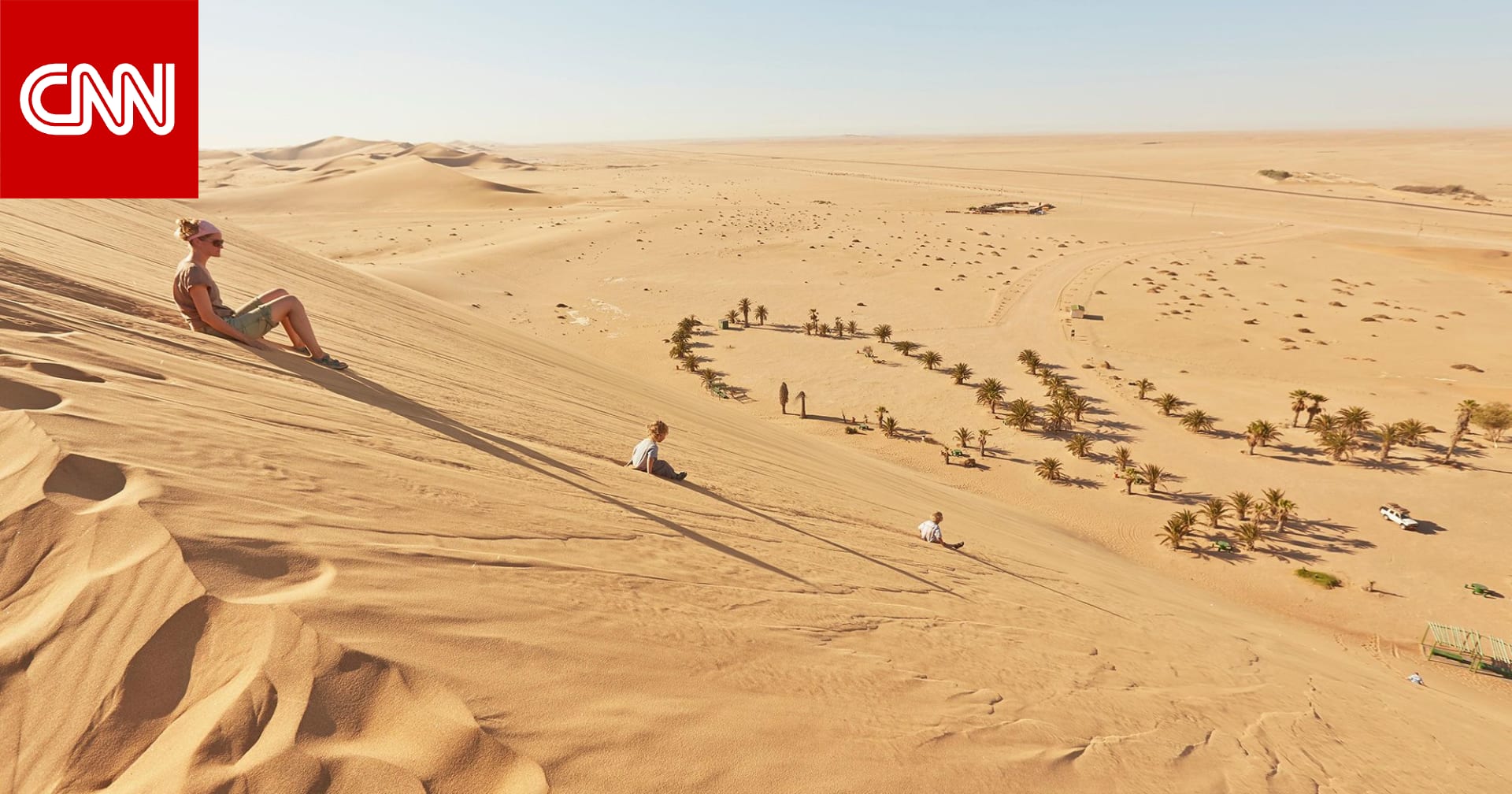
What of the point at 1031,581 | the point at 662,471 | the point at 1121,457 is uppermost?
the point at 662,471

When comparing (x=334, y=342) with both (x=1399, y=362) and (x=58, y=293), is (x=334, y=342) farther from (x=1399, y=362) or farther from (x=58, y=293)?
(x=1399, y=362)

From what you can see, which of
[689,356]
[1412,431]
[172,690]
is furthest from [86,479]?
[1412,431]

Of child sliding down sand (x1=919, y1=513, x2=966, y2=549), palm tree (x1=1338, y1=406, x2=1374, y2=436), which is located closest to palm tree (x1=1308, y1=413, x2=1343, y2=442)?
palm tree (x1=1338, y1=406, x2=1374, y2=436)

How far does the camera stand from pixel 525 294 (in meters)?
30.8

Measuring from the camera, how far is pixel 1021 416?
19.0 meters

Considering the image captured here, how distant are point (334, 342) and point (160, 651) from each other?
573 centimetres

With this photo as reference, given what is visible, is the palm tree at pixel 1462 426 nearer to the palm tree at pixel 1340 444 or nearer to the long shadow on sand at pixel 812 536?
the palm tree at pixel 1340 444

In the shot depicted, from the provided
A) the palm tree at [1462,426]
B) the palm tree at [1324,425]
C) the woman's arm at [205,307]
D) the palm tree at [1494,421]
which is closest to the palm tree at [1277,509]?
the palm tree at [1324,425]

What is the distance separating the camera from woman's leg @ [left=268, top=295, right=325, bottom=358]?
544 cm

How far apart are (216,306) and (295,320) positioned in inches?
20.5

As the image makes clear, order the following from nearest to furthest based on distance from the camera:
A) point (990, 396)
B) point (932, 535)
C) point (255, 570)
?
point (255, 570), point (932, 535), point (990, 396)

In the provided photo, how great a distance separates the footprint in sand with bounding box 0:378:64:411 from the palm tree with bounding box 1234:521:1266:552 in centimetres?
1620

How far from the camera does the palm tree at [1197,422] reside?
61.8ft

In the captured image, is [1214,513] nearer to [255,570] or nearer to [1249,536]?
[1249,536]
